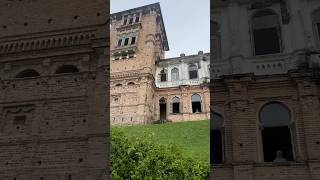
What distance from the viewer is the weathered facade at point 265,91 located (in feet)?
25.7

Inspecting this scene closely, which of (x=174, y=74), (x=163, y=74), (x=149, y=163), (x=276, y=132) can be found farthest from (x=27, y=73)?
(x=163, y=74)

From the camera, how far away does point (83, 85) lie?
27.6 ft

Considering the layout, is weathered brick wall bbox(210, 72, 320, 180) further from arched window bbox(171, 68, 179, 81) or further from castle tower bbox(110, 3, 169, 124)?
arched window bbox(171, 68, 179, 81)

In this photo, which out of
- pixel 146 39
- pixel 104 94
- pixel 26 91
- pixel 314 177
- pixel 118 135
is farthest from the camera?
pixel 146 39

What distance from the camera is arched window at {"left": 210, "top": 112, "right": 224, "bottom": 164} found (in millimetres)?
7992

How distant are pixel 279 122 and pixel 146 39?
28656mm

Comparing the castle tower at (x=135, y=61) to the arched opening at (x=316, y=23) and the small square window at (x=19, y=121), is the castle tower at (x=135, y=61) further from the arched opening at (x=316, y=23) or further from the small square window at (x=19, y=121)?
the arched opening at (x=316, y=23)

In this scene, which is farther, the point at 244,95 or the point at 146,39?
the point at 146,39

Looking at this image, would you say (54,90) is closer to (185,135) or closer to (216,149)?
(216,149)

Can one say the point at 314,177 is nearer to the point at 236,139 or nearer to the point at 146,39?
the point at 236,139

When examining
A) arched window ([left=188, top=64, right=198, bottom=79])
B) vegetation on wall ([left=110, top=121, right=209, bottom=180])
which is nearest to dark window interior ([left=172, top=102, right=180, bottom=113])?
arched window ([left=188, top=64, right=198, bottom=79])

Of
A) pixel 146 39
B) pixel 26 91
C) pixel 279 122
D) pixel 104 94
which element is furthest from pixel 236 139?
pixel 146 39

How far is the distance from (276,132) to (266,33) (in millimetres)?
2058

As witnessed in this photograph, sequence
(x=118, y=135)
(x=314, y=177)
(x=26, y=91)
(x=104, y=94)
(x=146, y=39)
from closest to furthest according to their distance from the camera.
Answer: (x=314, y=177) < (x=104, y=94) < (x=26, y=91) < (x=118, y=135) < (x=146, y=39)
